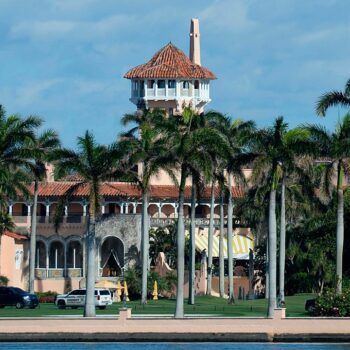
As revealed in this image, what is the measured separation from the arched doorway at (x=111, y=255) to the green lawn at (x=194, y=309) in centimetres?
1978

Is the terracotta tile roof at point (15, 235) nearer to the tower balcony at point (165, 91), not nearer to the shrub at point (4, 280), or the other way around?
the shrub at point (4, 280)

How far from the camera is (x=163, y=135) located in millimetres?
100875

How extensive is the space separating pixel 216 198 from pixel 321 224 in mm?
23116

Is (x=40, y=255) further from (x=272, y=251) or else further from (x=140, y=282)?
(x=272, y=251)

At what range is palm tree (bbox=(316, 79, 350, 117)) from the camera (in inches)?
3516

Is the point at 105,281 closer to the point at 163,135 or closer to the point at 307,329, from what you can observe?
the point at 163,135

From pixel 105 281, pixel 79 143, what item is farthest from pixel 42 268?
pixel 79 143

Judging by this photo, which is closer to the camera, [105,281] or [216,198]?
[105,281]

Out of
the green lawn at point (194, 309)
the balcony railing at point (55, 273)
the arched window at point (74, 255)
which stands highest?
the arched window at point (74, 255)

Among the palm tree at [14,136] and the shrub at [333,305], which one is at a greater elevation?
the palm tree at [14,136]

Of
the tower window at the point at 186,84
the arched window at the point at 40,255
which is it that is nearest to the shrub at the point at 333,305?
the arched window at the point at 40,255

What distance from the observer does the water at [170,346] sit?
2982 inches

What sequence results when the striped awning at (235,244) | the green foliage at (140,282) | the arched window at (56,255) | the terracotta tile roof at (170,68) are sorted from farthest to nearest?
the terracotta tile roof at (170,68), the arched window at (56,255), the striped awning at (235,244), the green foliage at (140,282)

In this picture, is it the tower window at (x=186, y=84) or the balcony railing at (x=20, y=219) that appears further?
the tower window at (x=186, y=84)
